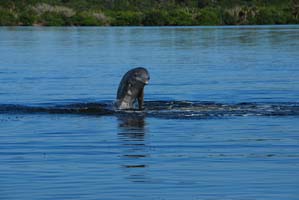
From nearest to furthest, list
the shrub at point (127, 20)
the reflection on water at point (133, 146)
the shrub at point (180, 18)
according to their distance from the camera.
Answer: the reflection on water at point (133, 146)
the shrub at point (127, 20)
the shrub at point (180, 18)

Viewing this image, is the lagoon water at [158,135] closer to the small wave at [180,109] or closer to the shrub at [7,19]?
the small wave at [180,109]

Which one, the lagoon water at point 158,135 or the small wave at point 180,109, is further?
the small wave at point 180,109

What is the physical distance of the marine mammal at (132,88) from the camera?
2158 centimetres

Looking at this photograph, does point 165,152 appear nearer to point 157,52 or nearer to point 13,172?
point 13,172

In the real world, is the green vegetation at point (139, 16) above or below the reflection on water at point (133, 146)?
below

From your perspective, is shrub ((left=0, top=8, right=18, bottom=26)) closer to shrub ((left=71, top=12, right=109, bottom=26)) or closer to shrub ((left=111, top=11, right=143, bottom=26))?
shrub ((left=71, top=12, right=109, bottom=26))

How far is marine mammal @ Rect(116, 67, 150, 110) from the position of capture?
850 inches

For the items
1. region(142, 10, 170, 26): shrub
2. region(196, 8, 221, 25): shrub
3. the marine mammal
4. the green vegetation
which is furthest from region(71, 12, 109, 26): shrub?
the marine mammal

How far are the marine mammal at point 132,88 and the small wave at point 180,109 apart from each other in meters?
0.22

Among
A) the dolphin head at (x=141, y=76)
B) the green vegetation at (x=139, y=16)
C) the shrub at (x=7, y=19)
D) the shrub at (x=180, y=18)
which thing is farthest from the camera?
the shrub at (x=180, y=18)


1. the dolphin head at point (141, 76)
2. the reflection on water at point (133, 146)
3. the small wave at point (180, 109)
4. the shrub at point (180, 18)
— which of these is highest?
the dolphin head at point (141, 76)

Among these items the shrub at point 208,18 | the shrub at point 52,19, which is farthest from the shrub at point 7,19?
the shrub at point 208,18

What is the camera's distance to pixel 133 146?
Result: 1712 centimetres

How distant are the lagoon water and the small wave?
4cm
